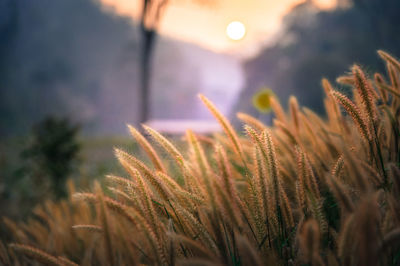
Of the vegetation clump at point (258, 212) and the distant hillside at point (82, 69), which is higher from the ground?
the distant hillside at point (82, 69)

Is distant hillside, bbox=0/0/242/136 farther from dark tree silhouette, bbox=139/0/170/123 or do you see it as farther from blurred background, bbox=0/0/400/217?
dark tree silhouette, bbox=139/0/170/123

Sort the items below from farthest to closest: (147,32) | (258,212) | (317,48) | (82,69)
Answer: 1. (82,69)
2. (317,48)
3. (147,32)
4. (258,212)

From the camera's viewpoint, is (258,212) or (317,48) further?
(317,48)

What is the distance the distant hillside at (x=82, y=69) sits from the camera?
64.2 feet

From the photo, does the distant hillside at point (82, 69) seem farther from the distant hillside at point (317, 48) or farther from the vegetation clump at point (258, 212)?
the vegetation clump at point (258, 212)

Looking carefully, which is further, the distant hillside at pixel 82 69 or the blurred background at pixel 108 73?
the distant hillside at pixel 82 69

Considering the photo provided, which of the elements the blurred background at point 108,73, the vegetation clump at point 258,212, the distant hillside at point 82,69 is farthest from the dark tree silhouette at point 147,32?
the distant hillside at point 82,69

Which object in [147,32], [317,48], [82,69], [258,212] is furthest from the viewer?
[82,69]

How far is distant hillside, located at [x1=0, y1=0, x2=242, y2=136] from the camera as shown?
1956 cm

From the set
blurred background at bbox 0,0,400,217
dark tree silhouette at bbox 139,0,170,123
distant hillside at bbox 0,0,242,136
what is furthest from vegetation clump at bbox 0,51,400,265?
distant hillside at bbox 0,0,242,136

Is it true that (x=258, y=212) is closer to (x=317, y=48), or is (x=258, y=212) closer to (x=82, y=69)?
(x=317, y=48)

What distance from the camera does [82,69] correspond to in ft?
81.3

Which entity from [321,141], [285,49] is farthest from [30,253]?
[285,49]

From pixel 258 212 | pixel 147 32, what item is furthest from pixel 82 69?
pixel 258 212
